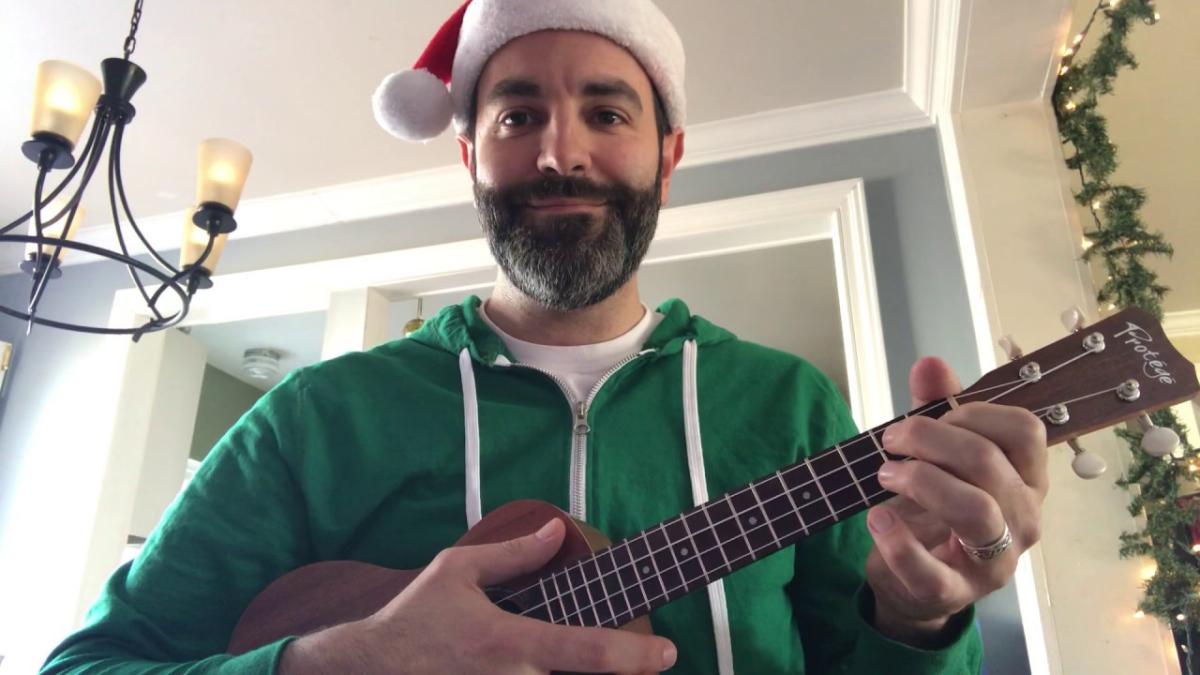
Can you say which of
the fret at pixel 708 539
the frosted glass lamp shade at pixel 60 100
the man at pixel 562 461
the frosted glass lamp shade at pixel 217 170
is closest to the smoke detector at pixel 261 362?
the frosted glass lamp shade at pixel 217 170

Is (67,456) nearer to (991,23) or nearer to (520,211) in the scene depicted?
(520,211)

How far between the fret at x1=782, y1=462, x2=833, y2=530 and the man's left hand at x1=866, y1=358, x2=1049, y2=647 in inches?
1.8

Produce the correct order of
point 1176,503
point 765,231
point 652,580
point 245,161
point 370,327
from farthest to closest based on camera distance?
1. point 370,327
2. point 765,231
3. point 245,161
4. point 1176,503
5. point 652,580

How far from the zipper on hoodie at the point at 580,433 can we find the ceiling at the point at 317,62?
1304mm

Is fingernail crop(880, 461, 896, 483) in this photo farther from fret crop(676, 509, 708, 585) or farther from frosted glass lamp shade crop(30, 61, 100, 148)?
frosted glass lamp shade crop(30, 61, 100, 148)

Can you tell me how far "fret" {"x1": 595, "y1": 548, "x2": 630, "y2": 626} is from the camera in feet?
2.17

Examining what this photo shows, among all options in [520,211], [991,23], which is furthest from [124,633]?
[991,23]

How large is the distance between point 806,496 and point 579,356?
367mm

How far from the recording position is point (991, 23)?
67.2 inches

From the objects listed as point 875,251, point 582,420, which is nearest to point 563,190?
point 582,420

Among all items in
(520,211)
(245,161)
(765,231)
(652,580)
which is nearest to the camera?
(652,580)

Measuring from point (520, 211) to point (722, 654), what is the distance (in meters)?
0.52

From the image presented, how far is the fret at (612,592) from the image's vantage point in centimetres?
66

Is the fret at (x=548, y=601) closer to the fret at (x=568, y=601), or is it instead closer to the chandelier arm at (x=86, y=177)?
the fret at (x=568, y=601)
